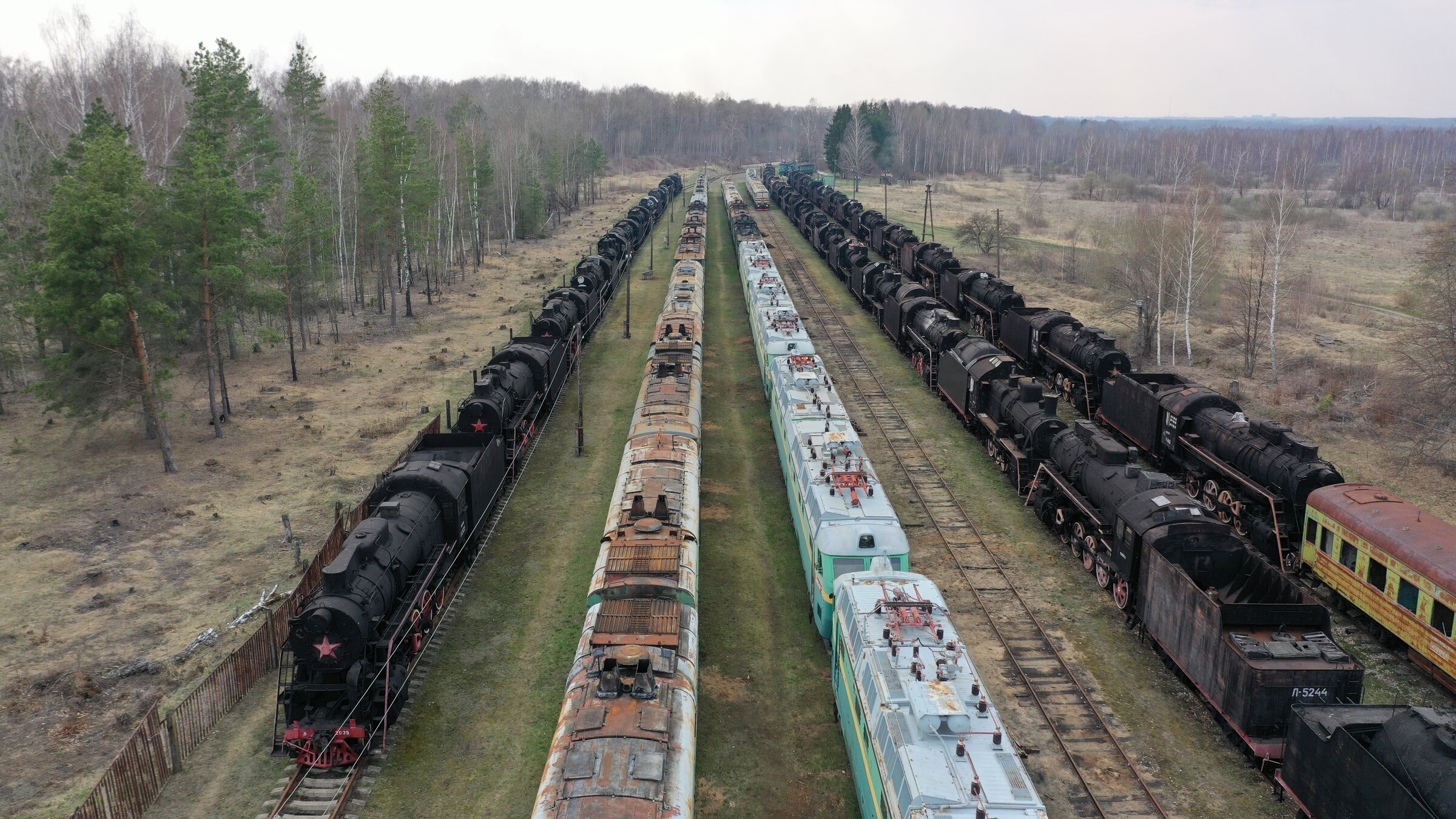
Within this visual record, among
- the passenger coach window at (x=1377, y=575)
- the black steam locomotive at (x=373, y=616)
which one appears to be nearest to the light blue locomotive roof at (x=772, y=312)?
the black steam locomotive at (x=373, y=616)

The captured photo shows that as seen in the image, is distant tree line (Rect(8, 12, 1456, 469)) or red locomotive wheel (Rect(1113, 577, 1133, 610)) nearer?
red locomotive wheel (Rect(1113, 577, 1133, 610))

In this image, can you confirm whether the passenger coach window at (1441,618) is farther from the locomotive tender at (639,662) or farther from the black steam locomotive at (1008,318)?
the black steam locomotive at (1008,318)

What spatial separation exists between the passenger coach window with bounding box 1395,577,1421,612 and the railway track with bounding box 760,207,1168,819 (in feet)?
25.0

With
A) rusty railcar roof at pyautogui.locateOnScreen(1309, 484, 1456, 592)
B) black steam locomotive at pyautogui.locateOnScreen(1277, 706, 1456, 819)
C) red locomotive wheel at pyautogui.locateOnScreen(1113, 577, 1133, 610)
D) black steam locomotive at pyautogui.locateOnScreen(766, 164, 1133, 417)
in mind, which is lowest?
red locomotive wheel at pyautogui.locateOnScreen(1113, 577, 1133, 610)

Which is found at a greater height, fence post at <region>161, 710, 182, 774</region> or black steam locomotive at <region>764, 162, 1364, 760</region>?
black steam locomotive at <region>764, 162, 1364, 760</region>

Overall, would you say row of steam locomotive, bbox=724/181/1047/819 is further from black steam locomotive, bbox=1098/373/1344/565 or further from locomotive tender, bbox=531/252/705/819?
black steam locomotive, bbox=1098/373/1344/565

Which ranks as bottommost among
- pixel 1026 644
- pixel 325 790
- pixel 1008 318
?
pixel 325 790

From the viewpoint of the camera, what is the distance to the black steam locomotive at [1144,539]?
17.8 m

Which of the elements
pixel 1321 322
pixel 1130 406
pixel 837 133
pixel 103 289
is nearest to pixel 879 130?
pixel 837 133

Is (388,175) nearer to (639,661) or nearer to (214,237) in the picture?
(214,237)

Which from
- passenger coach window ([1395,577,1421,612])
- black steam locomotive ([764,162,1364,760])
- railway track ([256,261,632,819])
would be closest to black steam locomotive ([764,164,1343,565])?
black steam locomotive ([764,162,1364,760])

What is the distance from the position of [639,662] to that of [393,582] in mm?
7487

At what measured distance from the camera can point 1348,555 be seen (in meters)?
22.8

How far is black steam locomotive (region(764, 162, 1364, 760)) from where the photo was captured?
17750 millimetres
